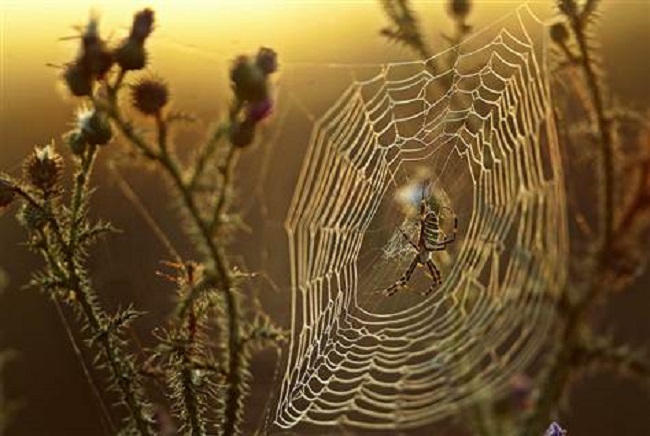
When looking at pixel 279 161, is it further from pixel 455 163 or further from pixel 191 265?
pixel 191 265

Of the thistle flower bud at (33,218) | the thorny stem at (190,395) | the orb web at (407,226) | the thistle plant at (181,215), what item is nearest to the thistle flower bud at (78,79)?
the thistle plant at (181,215)

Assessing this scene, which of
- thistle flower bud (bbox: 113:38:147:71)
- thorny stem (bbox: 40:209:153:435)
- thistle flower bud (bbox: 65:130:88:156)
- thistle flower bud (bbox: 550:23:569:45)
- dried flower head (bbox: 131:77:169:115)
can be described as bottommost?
thorny stem (bbox: 40:209:153:435)

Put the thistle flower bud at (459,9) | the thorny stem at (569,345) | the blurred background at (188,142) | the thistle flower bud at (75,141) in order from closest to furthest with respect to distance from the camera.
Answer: the thorny stem at (569,345)
the thistle flower bud at (75,141)
the thistle flower bud at (459,9)
the blurred background at (188,142)

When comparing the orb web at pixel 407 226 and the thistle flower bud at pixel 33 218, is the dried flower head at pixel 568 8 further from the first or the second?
the thistle flower bud at pixel 33 218

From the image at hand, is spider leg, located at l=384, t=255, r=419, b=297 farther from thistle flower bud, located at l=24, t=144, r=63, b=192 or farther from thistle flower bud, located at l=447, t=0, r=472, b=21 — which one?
thistle flower bud, located at l=24, t=144, r=63, b=192

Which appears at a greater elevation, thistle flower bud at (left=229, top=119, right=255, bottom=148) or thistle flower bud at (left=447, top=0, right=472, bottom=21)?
thistle flower bud at (left=447, top=0, right=472, bottom=21)

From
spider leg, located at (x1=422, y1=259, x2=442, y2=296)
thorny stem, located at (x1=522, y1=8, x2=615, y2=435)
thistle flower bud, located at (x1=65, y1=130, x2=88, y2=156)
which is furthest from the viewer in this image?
spider leg, located at (x1=422, y1=259, x2=442, y2=296)

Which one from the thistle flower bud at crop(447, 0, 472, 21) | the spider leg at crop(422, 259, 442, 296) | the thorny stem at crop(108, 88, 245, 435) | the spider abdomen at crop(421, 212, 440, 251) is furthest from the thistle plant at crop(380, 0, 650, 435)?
the spider abdomen at crop(421, 212, 440, 251)
